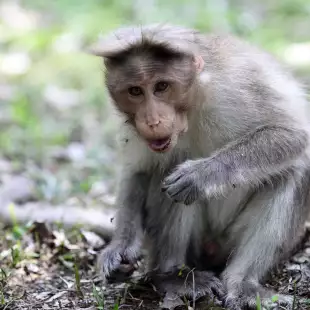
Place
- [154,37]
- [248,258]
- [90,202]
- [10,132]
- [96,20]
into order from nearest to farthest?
1. [154,37]
2. [248,258]
3. [90,202]
4. [10,132]
5. [96,20]

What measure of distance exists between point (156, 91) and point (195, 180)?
74 cm

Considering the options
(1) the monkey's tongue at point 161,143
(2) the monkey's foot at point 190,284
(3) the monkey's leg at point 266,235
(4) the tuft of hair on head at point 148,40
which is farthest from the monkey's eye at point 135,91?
(2) the monkey's foot at point 190,284

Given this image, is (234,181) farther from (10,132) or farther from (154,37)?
(10,132)

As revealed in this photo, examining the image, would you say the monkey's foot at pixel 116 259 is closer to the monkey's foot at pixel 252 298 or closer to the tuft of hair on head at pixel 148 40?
the monkey's foot at pixel 252 298

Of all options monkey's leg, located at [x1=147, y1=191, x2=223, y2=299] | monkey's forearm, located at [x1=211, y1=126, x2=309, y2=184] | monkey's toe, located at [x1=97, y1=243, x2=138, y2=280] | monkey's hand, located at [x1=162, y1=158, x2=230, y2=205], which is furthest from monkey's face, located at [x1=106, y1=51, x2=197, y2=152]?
monkey's toe, located at [x1=97, y1=243, x2=138, y2=280]

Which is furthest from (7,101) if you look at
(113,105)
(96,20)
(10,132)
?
(113,105)

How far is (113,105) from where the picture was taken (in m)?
5.86

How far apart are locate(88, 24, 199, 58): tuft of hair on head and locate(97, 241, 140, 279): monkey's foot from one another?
1.68 m

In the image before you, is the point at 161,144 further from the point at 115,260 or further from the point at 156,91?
the point at 115,260

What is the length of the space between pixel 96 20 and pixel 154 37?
10.5m

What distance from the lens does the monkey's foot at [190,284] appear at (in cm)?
555

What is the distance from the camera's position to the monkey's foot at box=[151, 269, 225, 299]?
5.55 metres

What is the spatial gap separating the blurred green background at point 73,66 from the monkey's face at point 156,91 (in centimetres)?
208

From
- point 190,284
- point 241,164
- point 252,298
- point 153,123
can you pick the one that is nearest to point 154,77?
point 153,123
